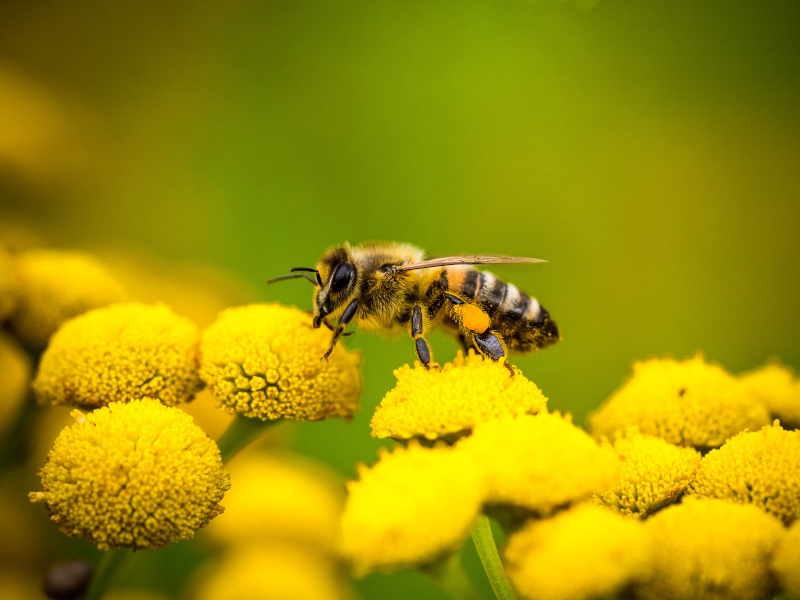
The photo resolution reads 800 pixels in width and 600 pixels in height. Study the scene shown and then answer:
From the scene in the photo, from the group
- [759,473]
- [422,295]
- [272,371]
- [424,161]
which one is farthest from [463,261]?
[424,161]

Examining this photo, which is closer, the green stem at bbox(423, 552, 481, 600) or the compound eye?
the green stem at bbox(423, 552, 481, 600)

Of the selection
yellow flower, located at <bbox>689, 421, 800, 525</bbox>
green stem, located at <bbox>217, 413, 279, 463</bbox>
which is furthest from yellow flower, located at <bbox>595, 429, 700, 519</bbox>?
green stem, located at <bbox>217, 413, 279, 463</bbox>

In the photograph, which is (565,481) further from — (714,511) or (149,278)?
(149,278)

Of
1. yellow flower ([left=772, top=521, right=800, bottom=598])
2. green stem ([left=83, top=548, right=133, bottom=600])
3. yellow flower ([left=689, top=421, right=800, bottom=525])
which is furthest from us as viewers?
green stem ([left=83, top=548, right=133, bottom=600])

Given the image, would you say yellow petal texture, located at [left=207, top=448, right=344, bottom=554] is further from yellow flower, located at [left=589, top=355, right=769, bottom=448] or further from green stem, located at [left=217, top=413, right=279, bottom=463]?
yellow flower, located at [left=589, top=355, right=769, bottom=448]

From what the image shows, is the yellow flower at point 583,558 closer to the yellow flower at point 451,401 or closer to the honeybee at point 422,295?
the yellow flower at point 451,401

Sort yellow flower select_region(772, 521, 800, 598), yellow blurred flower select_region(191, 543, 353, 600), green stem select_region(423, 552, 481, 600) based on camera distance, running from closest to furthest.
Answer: yellow flower select_region(772, 521, 800, 598)
green stem select_region(423, 552, 481, 600)
yellow blurred flower select_region(191, 543, 353, 600)

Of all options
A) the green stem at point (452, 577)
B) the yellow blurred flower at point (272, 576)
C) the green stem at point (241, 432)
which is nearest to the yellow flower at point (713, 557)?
the green stem at point (452, 577)

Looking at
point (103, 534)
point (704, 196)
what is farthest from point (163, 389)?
point (704, 196)
